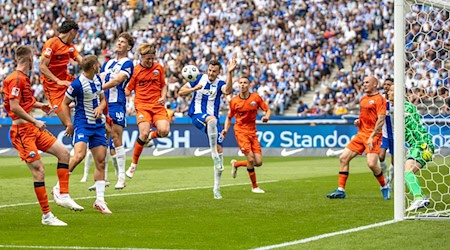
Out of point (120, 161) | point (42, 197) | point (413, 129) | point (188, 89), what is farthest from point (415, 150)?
point (42, 197)

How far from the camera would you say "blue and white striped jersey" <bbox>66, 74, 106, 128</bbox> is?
12.5 meters

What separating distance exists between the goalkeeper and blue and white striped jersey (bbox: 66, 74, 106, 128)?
453cm

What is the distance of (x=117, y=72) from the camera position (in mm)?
14781

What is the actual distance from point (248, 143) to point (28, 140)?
6414mm

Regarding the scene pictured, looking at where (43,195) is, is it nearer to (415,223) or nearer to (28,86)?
(28,86)

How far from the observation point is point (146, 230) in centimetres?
1061

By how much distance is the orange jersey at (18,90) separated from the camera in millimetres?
11008

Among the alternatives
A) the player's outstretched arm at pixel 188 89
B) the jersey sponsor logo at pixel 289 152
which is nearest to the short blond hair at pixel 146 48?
the player's outstretched arm at pixel 188 89

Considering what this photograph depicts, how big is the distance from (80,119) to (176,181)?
7000 millimetres

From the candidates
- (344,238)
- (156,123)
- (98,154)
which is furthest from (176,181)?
(344,238)

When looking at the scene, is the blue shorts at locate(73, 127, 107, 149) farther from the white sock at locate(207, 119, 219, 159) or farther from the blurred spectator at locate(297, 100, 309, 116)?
the blurred spectator at locate(297, 100, 309, 116)

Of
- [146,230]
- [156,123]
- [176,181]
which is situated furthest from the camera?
[176,181]

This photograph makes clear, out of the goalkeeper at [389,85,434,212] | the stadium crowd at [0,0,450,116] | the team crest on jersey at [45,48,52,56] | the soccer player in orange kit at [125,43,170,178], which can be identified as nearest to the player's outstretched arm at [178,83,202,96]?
the soccer player in orange kit at [125,43,170,178]

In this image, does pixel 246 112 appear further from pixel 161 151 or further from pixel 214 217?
pixel 161 151
